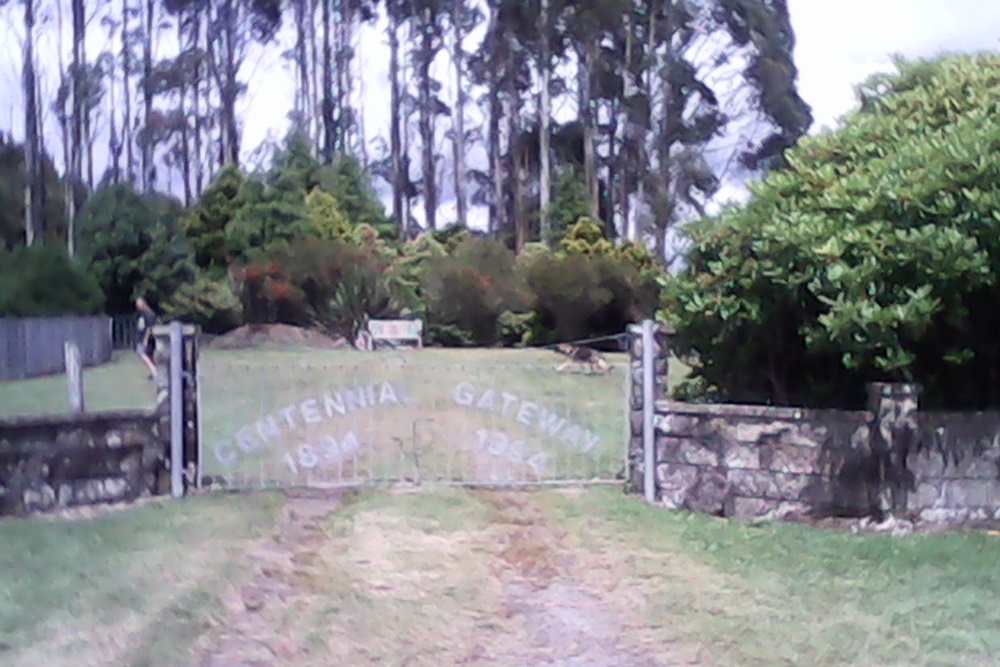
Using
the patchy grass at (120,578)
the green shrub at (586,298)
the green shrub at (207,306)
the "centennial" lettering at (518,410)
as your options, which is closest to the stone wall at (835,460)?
the "centennial" lettering at (518,410)

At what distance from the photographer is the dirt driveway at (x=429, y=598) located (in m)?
5.15

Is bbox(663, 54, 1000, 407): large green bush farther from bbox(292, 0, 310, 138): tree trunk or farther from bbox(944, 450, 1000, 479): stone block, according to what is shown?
bbox(292, 0, 310, 138): tree trunk

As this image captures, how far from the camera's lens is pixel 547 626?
5547 mm

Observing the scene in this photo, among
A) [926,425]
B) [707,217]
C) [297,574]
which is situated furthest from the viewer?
[707,217]

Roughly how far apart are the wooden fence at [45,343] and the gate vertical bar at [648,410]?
52.6 feet

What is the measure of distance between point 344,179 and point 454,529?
105 ft

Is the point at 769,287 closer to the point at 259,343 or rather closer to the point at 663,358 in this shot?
the point at 663,358

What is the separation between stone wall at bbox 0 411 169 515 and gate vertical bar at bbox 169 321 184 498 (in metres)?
0.08

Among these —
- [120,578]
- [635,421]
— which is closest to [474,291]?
[635,421]

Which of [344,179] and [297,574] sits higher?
[344,179]

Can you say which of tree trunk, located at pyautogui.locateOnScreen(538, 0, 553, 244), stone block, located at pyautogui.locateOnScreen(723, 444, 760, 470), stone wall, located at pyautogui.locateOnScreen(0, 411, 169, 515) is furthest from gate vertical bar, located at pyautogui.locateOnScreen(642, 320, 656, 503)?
tree trunk, located at pyautogui.locateOnScreen(538, 0, 553, 244)

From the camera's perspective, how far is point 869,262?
7.05m

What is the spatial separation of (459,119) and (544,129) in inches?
205

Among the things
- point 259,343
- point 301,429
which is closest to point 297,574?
point 301,429
